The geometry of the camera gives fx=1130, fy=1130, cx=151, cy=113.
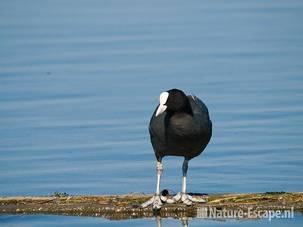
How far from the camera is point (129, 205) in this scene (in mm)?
9219

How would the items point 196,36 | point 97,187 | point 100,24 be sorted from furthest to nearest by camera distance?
point 100,24
point 196,36
point 97,187

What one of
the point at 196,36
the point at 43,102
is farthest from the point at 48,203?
the point at 196,36

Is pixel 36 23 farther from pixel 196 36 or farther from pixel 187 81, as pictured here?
pixel 187 81

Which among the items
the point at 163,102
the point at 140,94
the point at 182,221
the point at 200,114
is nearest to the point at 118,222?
the point at 182,221

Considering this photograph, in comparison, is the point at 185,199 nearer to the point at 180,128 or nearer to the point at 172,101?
the point at 180,128

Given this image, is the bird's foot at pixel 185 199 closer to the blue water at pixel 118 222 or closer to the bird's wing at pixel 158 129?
the blue water at pixel 118 222

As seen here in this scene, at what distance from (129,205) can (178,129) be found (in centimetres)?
75

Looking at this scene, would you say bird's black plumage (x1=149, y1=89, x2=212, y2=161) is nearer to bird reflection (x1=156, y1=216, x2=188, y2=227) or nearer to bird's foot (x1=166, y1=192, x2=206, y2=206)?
bird's foot (x1=166, y1=192, x2=206, y2=206)

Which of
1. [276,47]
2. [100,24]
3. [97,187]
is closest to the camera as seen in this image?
[97,187]

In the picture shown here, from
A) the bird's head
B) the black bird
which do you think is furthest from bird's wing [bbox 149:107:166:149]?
the bird's head

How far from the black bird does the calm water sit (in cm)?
77

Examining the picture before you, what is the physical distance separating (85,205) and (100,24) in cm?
1416

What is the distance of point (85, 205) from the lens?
926 cm

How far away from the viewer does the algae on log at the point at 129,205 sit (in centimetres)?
905
